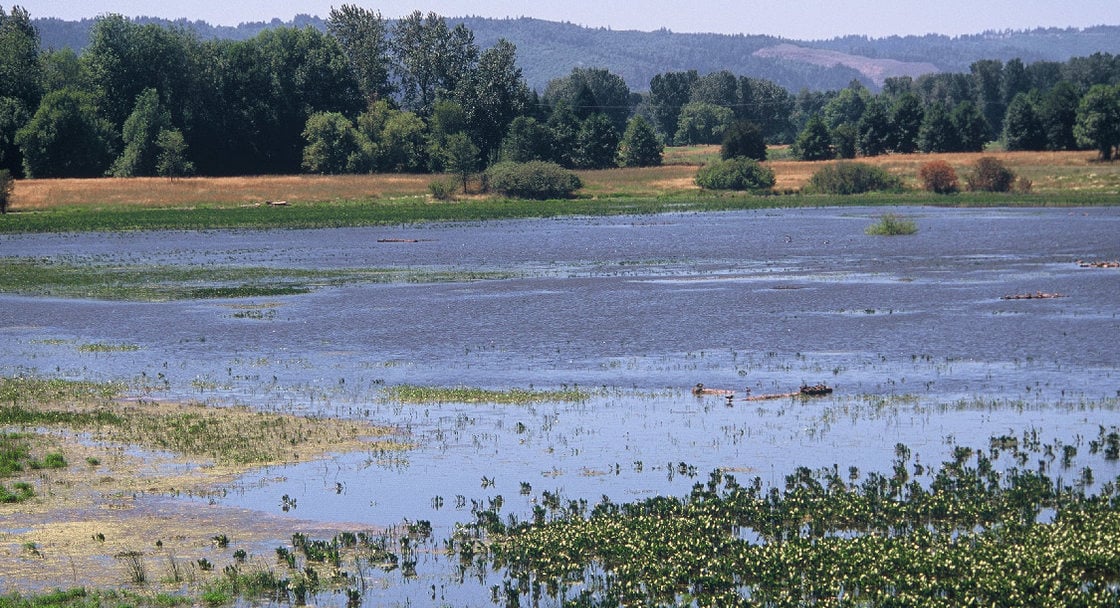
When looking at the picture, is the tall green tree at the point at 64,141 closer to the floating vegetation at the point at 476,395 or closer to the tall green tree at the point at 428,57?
the tall green tree at the point at 428,57

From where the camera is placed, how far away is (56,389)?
116ft

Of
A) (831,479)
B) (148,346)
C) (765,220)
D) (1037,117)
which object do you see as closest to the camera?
(831,479)

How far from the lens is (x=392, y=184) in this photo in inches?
5822

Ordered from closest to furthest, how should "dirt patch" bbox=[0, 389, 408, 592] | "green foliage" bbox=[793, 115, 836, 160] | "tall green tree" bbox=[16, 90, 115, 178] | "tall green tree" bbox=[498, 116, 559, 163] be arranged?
"dirt patch" bbox=[0, 389, 408, 592] → "tall green tree" bbox=[16, 90, 115, 178] → "tall green tree" bbox=[498, 116, 559, 163] → "green foliage" bbox=[793, 115, 836, 160]

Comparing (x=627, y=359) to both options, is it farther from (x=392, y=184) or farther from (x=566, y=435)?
(x=392, y=184)

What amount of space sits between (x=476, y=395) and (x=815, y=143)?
140 m

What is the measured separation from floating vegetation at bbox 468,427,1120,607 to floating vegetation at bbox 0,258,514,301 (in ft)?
133

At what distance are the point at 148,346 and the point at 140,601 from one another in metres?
27.3

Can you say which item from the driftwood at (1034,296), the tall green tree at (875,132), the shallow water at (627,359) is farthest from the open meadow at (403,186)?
the driftwood at (1034,296)

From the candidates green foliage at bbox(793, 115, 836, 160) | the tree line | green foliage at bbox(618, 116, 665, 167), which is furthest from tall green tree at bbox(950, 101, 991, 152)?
green foliage at bbox(618, 116, 665, 167)

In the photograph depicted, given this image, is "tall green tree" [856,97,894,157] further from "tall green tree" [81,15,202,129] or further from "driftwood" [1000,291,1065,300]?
"driftwood" [1000,291,1065,300]

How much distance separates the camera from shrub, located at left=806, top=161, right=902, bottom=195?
5620 inches

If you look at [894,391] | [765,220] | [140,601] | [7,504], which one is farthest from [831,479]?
[765,220]

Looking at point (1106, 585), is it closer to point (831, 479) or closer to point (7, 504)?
point (831, 479)
